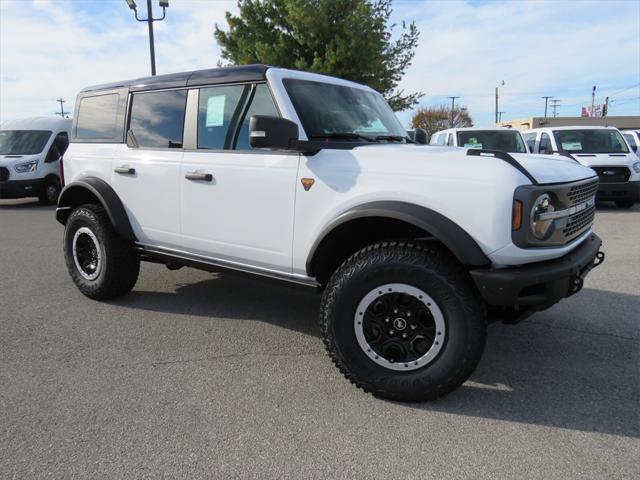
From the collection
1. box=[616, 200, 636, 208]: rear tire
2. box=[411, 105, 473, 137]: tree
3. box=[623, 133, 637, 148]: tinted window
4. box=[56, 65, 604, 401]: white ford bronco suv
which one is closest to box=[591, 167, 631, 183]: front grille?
box=[616, 200, 636, 208]: rear tire

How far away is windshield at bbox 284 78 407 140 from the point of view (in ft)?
11.3

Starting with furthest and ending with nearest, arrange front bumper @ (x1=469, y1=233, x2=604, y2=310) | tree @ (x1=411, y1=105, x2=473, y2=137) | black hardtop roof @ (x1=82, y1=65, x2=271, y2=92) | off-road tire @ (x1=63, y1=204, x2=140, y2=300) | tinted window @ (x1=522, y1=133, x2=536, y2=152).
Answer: tree @ (x1=411, y1=105, x2=473, y2=137) < tinted window @ (x1=522, y1=133, x2=536, y2=152) < off-road tire @ (x1=63, y1=204, x2=140, y2=300) < black hardtop roof @ (x1=82, y1=65, x2=271, y2=92) < front bumper @ (x1=469, y1=233, x2=604, y2=310)

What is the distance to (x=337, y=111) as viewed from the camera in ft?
12.1

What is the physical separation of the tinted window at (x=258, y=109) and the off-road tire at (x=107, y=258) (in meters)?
1.58

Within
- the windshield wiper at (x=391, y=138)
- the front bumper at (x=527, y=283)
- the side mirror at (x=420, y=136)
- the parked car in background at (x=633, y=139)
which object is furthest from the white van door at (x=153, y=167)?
the parked car in background at (x=633, y=139)

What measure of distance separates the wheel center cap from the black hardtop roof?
6.03ft

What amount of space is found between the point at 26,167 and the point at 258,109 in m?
11.9

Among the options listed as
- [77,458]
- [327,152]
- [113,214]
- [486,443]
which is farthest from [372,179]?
[113,214]

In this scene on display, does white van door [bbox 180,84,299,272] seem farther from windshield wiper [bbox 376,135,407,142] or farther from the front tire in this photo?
windshield wiper [bbox 376,135,407,142]

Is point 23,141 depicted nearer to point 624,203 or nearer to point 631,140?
point 624,203

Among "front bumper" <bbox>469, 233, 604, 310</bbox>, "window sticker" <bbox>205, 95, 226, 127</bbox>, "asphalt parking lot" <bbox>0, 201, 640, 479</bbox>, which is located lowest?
"asphalt parking lot" <bbox>0, 201, 640, 479</bbox>

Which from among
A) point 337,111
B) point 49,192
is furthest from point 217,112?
point 49,192

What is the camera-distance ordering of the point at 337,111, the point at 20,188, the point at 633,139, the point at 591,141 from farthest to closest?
the point at 633,139
the point at 20,188
the point at 591,141
the point at 337,111

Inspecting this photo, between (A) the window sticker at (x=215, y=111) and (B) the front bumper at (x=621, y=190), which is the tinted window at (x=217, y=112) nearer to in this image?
(A) the window sticker at (x=215, y=111)
